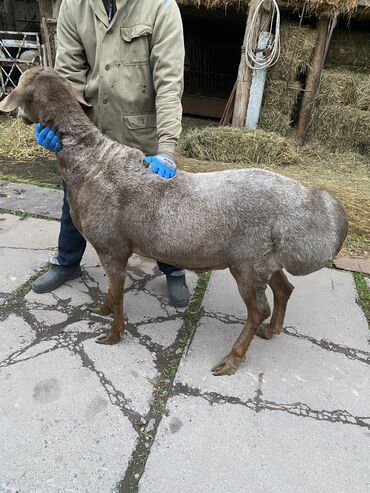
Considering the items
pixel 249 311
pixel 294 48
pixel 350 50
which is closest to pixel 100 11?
pixel 249 311

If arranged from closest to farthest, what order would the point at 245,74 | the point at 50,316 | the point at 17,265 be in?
the point at 50,316 → the point at 17,265 → the point at 245,74

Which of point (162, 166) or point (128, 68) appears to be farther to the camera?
point (128, 68)

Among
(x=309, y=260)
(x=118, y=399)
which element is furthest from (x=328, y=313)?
(x=118, y=399)

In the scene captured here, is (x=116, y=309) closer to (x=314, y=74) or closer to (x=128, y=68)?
(x=128, y=68)

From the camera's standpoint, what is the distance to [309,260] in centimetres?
246

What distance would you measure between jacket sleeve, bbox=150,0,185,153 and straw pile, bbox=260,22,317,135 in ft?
16.1

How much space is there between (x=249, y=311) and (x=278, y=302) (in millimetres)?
468

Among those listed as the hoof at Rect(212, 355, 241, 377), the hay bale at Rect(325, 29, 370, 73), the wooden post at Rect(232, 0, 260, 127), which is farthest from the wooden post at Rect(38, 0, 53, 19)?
the hoof at Rect(212, 355, 241, 377)

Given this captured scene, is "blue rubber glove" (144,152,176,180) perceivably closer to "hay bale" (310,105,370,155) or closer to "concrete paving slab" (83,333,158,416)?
"concrete paving slab" (83,333,158,416)

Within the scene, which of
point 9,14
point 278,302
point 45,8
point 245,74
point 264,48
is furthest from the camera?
point 9,14

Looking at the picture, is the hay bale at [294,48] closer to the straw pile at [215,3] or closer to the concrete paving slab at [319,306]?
the straw pile at [215,3]

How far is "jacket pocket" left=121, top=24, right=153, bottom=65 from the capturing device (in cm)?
267

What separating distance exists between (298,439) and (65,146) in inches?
90.8

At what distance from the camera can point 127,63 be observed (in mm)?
2781
